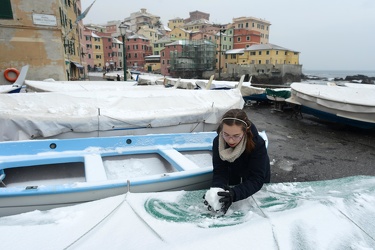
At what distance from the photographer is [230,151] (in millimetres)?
2588

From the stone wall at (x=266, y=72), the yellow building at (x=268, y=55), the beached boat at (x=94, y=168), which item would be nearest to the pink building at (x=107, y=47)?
the stone wall at (x=266, y=72)

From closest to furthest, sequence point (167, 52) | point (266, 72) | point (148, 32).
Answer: point (266, 72) → point (167, 52) → point (148, 32)

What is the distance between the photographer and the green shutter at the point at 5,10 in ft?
50.0

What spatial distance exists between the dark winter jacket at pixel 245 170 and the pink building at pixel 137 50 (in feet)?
256

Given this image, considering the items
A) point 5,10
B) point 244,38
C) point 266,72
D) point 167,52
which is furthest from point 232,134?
point 244,38

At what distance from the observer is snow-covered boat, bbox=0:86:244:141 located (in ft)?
15.9

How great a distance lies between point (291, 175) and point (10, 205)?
5.27 metres

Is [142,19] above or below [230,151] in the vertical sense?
above

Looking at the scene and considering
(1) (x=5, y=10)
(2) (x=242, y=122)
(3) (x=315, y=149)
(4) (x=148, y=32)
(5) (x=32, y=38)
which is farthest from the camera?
(4) (x=148, y=32)

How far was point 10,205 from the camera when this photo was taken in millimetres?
2791

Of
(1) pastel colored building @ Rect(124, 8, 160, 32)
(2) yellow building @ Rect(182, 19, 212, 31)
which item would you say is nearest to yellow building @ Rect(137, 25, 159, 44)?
(2) yellow building @ Rect(182, 19, 212, 31)

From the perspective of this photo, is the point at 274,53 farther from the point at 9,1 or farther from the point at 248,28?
the point at 9,1

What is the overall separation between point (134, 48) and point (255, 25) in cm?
3789

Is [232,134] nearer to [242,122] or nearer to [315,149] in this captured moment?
[242,122]
